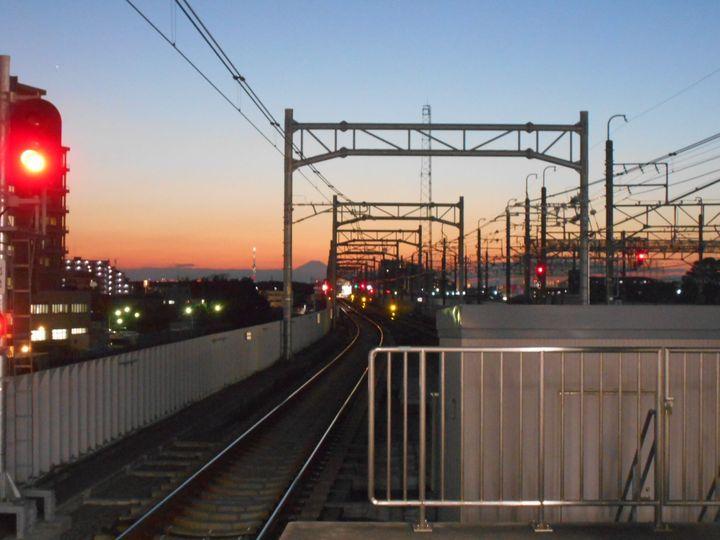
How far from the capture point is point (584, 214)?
27859mm

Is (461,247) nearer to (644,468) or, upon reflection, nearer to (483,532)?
(644,468)

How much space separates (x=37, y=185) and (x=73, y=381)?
538 centimetres

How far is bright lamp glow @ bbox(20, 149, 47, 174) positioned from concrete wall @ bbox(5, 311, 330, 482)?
243cm

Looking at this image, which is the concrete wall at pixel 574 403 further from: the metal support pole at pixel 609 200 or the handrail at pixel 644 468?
the metal support pole at pixel 609 200

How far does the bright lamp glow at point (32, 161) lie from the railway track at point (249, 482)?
4.06 metres

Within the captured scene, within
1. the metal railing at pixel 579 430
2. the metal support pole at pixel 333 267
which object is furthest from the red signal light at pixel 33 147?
the metal support pole at pixel 333 267

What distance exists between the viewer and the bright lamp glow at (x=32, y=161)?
1029 centimetres

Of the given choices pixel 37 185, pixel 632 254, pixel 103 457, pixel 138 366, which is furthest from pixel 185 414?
pixel 632 254

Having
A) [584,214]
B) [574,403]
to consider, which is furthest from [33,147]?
[584,214]

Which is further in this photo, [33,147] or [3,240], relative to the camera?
[3,240]

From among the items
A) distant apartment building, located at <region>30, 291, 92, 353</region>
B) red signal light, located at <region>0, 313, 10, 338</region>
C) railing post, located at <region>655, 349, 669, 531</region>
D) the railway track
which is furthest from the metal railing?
distant apartment building, located at <region>30, 291, 92, 353</region>

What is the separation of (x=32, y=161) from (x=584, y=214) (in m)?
20.4

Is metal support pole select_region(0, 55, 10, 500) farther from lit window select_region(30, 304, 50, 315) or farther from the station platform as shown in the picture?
lit window select_region(30, 304, 50, 315)

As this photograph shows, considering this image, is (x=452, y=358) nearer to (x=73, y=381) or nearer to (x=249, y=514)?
(x=249, y=514)
